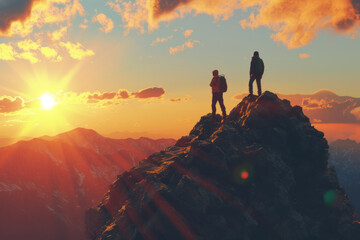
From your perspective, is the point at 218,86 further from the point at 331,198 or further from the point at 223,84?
the point at 331,198

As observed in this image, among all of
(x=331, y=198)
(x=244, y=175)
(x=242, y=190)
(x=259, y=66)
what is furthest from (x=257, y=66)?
(x=331, y=198)

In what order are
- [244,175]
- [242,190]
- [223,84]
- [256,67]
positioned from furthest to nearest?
[223,84]
[256,67]
[244,175]
[242,190]

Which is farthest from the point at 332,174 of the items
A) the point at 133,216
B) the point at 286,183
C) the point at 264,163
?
the point at 133,216

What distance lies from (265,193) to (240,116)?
13508 mm

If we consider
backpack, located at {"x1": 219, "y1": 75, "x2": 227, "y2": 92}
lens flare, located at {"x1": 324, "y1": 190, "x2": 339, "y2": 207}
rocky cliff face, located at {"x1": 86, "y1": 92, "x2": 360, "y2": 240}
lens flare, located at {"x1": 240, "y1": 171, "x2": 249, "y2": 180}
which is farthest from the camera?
backpack, located at {"x1": 219, "y1": 75, "x2": 227, "y2": 92}

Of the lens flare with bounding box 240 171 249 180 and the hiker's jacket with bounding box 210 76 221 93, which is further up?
the hiker's jacket with bounding box 210 76 221 93

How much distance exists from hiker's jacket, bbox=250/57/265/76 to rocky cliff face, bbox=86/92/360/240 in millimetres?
3637

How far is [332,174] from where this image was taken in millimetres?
37312

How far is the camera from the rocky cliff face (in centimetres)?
3070

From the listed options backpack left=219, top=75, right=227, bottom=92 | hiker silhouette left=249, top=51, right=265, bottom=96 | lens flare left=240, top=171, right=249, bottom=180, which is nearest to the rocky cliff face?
lens flare left=240, top=171, right=249, bottom=180

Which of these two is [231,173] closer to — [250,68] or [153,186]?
[153,186]

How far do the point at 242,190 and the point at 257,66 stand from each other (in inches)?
697

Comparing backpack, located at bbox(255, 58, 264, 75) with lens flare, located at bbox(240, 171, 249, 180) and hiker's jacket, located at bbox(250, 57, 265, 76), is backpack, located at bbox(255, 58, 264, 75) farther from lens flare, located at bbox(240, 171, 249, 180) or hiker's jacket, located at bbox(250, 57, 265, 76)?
lens flare, located at bbox(240, 171, 249, 180)

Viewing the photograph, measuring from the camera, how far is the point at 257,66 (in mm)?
39844
